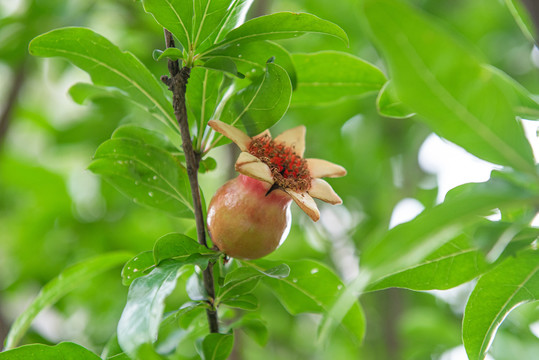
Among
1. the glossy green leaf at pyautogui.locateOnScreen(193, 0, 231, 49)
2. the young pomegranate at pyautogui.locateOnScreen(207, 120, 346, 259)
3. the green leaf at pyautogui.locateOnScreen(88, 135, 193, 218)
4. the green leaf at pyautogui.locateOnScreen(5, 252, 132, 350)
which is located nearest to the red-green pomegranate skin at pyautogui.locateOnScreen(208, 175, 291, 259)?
the young pomegranate at pyautogui.locateOnScreen(207, 120, 346, 259)

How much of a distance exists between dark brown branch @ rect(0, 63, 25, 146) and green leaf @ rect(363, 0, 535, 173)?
4.67 feet

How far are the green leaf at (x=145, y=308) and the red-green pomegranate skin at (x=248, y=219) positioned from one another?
0.08m

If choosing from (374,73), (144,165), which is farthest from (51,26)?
(374,73)

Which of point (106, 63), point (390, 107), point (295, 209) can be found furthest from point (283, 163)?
point (295, 209)

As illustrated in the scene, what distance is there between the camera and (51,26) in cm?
167

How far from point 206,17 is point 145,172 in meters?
0.25

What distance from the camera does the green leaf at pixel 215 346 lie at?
2.56ft

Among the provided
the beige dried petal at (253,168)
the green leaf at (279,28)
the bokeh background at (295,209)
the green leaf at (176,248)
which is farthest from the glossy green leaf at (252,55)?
the bokeh background at (295,209)

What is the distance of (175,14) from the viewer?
2.34ft

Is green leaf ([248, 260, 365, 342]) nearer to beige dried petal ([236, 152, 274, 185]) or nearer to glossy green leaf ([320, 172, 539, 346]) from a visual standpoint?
beige dried petal ([236, 152, 274, 185])

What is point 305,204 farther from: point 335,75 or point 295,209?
point 295,209

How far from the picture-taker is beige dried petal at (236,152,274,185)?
0.71 metres

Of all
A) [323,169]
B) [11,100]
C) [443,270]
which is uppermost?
[11,100]

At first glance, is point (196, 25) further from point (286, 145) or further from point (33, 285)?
point (33, 285)
